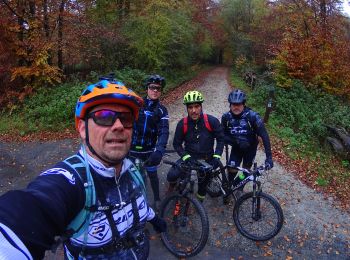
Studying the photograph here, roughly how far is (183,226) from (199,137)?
1.48 meters

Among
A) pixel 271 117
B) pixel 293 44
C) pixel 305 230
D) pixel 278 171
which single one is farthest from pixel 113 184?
pixel 293 44

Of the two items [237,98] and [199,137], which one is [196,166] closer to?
[199,137]

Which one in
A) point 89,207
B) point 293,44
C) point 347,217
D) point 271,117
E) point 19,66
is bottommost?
point 347,217

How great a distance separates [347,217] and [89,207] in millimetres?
6309

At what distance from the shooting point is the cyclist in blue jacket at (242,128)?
5281 mm

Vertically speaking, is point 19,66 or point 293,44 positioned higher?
point 293,44

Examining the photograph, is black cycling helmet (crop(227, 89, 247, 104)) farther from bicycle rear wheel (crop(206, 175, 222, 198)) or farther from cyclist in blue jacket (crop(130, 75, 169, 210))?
bicycle rear wheel (crop(206, 175, 222, 198))

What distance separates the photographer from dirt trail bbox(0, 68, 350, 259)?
16.1 ft

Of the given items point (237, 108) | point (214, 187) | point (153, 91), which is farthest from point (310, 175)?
point (153, 91)

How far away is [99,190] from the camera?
69.1 inches

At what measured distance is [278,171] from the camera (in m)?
8.20

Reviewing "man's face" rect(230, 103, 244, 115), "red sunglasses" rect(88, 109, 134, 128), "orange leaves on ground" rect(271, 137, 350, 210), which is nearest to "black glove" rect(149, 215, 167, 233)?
"red sunglasses" rect(88, 109, 134, 128)

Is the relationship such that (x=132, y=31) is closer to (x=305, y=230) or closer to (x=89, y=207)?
(x=305, y=230)

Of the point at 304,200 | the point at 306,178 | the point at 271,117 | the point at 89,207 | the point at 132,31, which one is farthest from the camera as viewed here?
the point at 132,31
